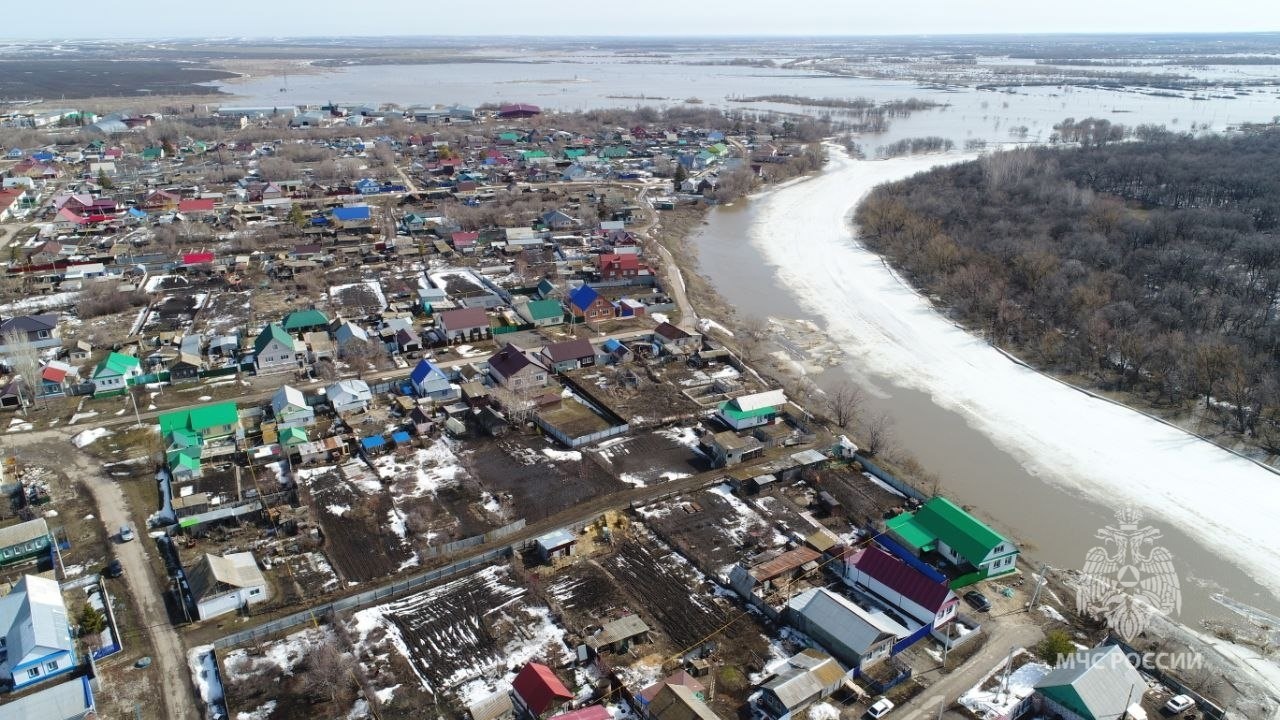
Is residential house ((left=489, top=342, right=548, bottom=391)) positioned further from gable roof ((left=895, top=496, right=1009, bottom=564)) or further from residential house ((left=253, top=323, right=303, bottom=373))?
gable roof ((left=895, top=496, right=1009, bottom=564))

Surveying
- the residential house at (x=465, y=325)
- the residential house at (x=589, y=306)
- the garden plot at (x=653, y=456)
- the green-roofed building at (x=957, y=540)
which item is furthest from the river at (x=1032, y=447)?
the residential house at (x=465, y=325)

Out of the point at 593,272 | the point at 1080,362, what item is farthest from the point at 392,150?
the point at 1080,362

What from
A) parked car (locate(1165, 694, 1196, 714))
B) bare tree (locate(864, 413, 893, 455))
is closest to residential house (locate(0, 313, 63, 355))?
bare tree (locate(864, 413, 893, 455))

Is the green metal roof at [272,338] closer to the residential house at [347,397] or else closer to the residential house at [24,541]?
the residential house at [347,397]

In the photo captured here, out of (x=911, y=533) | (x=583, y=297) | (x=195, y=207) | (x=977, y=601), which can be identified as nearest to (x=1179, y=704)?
(x=977, y=601)

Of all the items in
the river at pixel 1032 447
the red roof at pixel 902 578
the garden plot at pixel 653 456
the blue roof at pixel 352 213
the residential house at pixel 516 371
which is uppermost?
the blue roof at pixel 352 213

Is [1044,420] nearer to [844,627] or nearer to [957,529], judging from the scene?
[957,529]

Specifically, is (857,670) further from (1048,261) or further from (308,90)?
(308,90)
